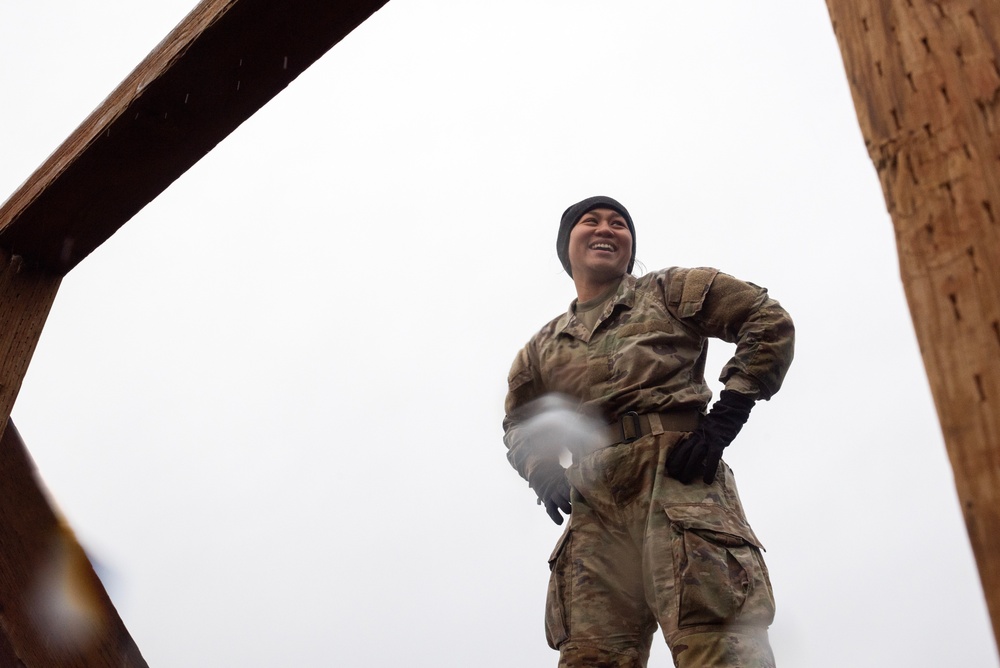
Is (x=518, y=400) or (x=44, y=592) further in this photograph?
(x=518, y=400)

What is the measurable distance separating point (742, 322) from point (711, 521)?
65 cm

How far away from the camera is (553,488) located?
271 centimetres

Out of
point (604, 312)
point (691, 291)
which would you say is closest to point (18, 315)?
point (604, 312)

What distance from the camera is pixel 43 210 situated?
2.45 m

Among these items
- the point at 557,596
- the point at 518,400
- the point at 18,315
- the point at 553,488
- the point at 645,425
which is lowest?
the point at 557,596

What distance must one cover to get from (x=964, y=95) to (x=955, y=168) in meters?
0.08

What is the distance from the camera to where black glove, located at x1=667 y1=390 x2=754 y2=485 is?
7.89 ft

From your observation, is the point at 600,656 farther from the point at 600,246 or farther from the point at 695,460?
the point at 600,246

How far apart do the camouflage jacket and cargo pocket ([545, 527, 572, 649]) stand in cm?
35

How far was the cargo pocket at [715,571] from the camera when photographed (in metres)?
2.20

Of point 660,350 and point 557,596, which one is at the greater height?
point 660,350

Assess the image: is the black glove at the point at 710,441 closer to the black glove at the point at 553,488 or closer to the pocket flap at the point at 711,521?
the pocket flap at the point at 711,521

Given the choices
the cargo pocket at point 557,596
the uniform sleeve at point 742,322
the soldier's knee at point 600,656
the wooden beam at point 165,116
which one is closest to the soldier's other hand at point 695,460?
the uniform sleeve at point 742,322

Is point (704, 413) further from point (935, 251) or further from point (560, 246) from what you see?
point (935, 251)
